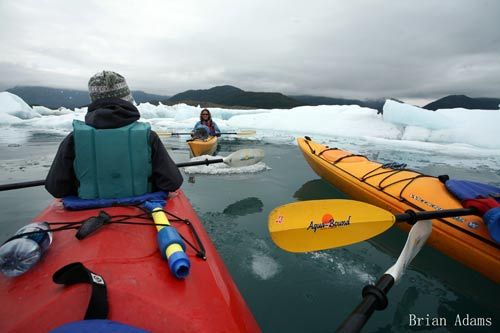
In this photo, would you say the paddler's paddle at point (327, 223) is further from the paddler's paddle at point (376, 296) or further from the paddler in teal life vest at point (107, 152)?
the paddler in teal life vest at point (107, 152)

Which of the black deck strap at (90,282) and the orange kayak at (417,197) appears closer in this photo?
the black deck strap at (90,282)

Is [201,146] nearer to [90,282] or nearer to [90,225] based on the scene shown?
[90,225]

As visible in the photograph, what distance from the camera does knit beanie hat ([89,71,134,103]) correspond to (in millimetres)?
2213

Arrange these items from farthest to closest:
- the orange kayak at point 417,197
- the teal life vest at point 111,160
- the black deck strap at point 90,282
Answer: the orange kayak at point 417,197, the teal life vest at point 111,160, the black deck strap at point 90,282

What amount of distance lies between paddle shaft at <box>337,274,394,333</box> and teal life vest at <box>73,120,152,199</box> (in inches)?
69.8

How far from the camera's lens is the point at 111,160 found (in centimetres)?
217

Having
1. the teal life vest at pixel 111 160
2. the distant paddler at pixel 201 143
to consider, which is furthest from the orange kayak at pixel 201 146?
the teal life vest at pixel 111 160

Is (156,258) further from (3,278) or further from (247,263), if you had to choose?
(247,263)

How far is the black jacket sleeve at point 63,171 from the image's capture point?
2.12 meters

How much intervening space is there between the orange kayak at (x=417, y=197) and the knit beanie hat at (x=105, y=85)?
11.1 feet

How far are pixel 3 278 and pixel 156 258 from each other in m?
0.69

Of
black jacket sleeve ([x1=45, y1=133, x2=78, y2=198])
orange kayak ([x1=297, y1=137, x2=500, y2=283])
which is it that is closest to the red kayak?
black jacket sleeve ([x1=45, y1=133, x2=78, y2=198])

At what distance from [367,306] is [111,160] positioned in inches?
78.2

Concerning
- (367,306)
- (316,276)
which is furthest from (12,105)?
(367,306)
